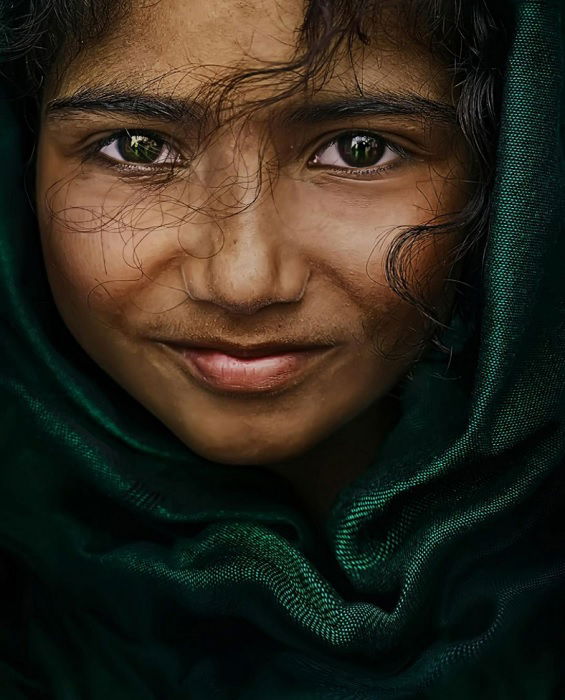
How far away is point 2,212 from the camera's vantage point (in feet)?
4.24

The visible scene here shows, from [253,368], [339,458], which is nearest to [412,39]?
[253,368]

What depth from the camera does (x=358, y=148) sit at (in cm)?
114

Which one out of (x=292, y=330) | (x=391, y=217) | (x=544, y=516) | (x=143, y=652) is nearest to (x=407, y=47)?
(x=391, y=217)

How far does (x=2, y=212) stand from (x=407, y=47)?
1.58ft

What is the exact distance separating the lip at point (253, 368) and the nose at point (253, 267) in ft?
0.24

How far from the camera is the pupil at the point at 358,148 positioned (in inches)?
44.9

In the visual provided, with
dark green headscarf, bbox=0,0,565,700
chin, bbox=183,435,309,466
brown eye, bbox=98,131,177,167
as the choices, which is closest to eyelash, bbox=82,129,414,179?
brown eye, bbox=98,131,177,167

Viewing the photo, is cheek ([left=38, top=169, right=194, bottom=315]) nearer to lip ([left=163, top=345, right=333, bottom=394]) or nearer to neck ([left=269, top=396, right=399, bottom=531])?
lip ([left=163, top=345, right=333, bottom=394])

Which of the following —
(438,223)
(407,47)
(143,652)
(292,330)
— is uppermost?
(407,47)

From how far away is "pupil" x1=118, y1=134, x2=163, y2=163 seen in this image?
46.0 inches

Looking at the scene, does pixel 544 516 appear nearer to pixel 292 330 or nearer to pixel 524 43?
pixel 292 330

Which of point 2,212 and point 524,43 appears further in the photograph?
point 2,212

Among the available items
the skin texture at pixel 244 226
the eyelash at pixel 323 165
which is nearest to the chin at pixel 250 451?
the skin texture at pixel 244 226

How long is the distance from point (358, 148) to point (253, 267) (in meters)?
0.16
